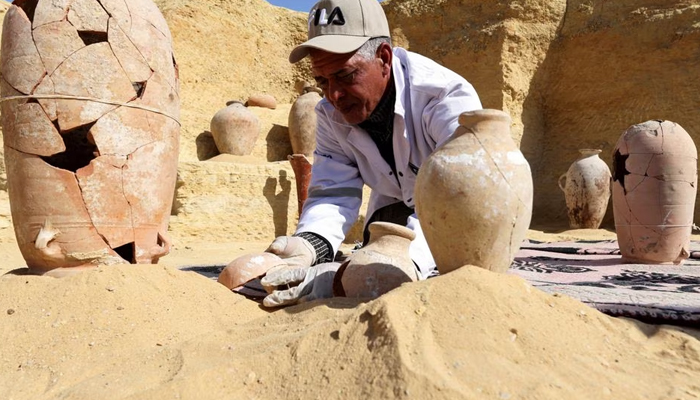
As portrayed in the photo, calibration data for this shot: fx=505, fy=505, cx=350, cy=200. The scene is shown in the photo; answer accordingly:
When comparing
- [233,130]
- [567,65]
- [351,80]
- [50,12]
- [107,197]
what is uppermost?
[567,65]

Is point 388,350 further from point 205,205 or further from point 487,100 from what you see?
point 487,100

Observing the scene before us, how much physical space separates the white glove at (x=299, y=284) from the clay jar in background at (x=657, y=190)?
2529 millimetres

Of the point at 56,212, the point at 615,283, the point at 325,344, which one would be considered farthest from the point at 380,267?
the point at 615,283

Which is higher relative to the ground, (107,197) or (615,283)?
(107,197)

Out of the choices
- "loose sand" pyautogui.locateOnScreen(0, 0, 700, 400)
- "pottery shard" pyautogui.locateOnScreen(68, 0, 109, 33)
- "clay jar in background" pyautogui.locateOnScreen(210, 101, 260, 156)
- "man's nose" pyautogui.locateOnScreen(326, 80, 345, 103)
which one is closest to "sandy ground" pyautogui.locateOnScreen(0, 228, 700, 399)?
"loose sand" pyautogui.locateOnScreen(0, 0, 700, 400)

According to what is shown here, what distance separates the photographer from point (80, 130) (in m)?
2.12

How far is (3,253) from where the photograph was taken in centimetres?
505

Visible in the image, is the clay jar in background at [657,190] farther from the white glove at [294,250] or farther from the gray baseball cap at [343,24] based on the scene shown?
the white glove at [294,250]

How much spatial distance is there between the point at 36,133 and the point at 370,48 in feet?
4.60

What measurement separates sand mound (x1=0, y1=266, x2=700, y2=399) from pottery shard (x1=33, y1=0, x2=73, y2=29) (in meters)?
1.10

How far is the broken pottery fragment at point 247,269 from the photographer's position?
6.76 ft

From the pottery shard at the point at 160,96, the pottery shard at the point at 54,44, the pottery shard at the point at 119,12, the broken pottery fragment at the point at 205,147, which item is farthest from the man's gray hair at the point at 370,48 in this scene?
the broken pottery fragment at the point at 205,147

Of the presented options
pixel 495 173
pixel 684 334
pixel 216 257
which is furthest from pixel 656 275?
pixel 216 257

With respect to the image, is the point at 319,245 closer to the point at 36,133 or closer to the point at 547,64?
the point at 36,133
